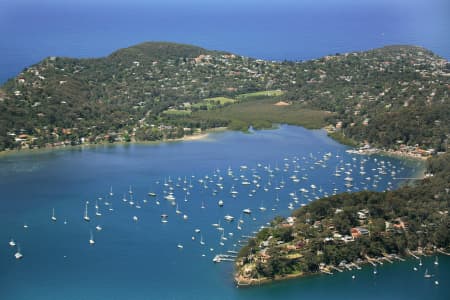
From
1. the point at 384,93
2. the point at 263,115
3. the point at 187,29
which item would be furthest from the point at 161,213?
the point at 187,29

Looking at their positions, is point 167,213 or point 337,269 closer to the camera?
point 337,269

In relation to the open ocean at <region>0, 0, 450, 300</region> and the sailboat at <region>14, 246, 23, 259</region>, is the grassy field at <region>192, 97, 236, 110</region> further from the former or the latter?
the sailboat at <region>14, 246, 23, 259</region>

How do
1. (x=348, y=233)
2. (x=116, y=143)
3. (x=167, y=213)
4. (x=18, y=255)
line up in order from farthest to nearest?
(x=116, y=143) < (x=167, y=213) < (x=348, y=233) < (x=18, y=255)

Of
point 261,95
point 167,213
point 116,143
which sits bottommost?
point 167,213

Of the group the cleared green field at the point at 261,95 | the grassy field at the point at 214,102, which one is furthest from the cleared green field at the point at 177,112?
the cleared green field at the point at 261,95

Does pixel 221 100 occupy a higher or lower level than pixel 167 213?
higher

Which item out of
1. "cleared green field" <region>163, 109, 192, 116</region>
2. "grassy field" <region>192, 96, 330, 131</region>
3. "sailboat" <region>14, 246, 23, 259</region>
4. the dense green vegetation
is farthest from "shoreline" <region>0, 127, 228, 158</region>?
the dense green vegetation

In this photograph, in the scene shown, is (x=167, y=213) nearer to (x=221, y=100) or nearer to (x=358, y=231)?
(x=358, y=231)
